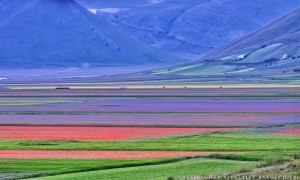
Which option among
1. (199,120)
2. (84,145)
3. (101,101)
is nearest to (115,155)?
(84,145)

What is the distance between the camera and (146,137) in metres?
41.0

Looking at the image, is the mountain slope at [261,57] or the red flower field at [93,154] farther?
the mountain slope at [261,57]

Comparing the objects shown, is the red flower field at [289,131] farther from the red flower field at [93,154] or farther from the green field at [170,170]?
the green field at [170,170]

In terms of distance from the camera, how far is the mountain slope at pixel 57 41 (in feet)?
618

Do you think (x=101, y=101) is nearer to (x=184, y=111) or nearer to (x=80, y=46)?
(x=184, y=111)

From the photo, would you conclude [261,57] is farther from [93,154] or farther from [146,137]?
[93,154]

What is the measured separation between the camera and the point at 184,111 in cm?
5784

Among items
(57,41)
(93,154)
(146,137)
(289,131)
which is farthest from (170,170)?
(57,41)

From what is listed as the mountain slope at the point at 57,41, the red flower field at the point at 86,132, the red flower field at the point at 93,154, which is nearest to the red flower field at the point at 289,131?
the red flower field at the point at 86,132

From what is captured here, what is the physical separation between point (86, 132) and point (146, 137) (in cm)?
372

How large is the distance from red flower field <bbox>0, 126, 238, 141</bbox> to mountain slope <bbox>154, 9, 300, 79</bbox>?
276 ft

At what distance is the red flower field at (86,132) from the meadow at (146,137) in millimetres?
39

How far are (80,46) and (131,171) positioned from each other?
16191 cm

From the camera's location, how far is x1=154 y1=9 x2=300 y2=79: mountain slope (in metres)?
147
